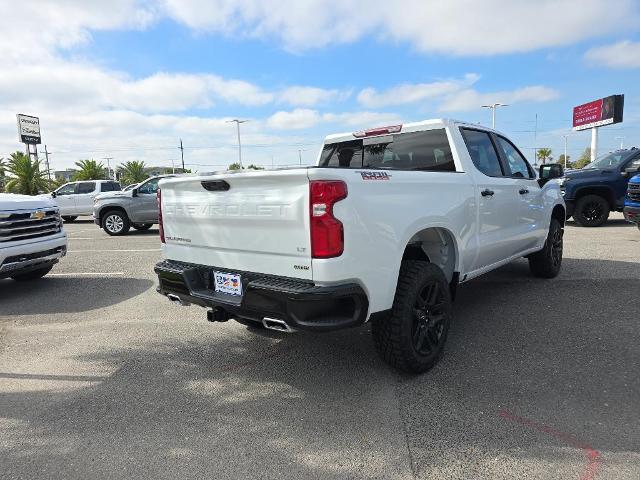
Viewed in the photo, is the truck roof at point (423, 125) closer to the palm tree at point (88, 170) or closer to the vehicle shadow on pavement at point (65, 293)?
the vehicle shadow on pavement at point (65, 293)

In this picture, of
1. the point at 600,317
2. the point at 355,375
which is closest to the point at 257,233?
the point at 355,375

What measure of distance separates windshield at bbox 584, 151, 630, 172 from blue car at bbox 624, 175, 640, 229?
2911 mm

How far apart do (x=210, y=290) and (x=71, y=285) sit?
443 cm

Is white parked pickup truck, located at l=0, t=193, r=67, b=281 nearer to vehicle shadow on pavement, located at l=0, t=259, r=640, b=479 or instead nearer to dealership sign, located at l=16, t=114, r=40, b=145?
vehicle shadow on pavement, located at l=0, t=259, r=640, b=479

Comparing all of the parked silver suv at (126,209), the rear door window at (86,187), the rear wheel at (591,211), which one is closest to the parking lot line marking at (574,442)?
the rear wheel at (591,211)

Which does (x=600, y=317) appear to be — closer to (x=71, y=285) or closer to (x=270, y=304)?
(x=270, y=304)

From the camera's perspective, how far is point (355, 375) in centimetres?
357

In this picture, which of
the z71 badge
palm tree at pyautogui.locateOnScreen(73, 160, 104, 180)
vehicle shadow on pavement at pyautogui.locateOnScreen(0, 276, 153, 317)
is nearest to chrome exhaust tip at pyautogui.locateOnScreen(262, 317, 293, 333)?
the z71 badge

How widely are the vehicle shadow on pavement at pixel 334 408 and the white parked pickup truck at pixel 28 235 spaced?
2.64m

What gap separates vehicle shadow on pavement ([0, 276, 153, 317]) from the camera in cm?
576

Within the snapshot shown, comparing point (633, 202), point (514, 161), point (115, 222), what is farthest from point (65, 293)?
point (633, 202)

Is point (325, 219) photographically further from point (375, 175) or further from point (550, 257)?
point (550, 257)

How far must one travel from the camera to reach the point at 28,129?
4106 centimetres

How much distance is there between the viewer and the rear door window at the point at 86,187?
19.5 meters
